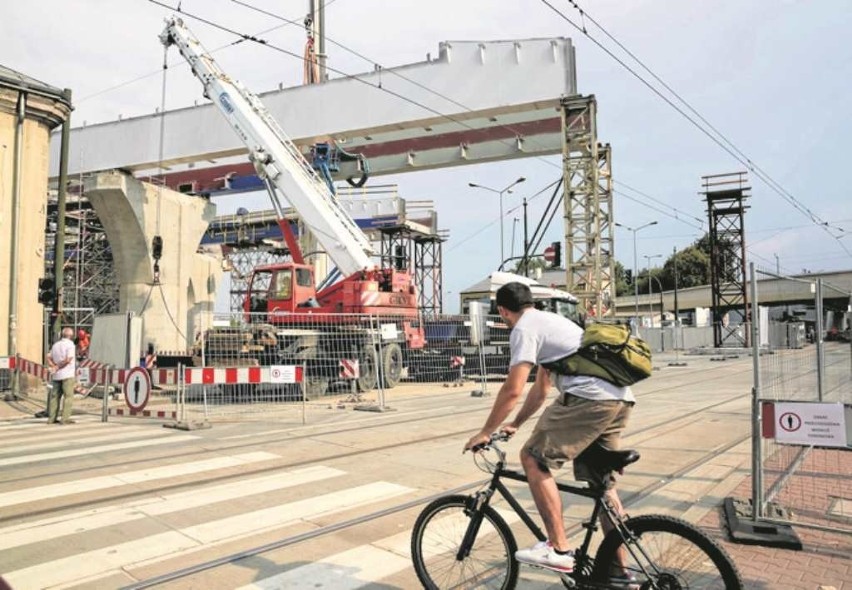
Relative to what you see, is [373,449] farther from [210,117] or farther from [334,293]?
[210,117]

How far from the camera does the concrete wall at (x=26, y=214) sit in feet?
52.8

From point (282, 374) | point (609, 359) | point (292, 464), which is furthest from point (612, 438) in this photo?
point (282, 374)

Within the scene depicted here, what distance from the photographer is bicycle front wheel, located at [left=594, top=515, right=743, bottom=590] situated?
2.92 metres

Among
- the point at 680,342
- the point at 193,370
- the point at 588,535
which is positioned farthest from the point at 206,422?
→ the point at 680,342

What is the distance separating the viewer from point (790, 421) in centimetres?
480

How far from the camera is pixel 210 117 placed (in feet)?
84.6

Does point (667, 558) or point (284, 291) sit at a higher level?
point (284, 291)

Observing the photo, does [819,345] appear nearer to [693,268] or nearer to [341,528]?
[341,528]

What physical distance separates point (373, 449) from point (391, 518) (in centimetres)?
303

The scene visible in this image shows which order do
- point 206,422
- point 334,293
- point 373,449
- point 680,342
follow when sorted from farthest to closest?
point 680,342, point 334,293, point 206,422, point 373,449

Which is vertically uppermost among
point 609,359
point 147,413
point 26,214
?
point 26,214

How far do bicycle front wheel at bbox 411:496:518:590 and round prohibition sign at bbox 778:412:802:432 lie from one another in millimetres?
2597

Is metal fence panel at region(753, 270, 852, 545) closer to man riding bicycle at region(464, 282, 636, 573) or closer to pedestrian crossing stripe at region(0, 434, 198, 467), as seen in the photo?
man riding bicycle at region(464, 282, 636, 573)

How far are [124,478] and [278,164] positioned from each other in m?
13.7
